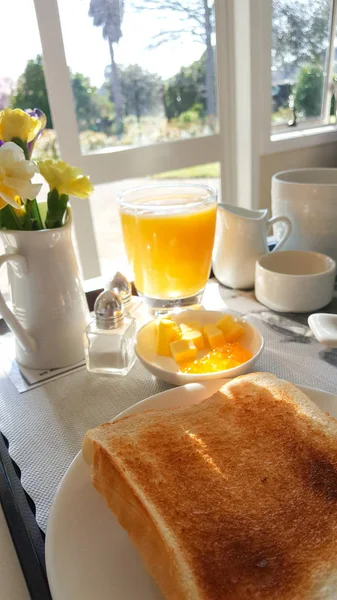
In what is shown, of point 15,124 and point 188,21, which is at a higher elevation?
point 188,21

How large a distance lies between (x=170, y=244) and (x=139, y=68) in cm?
135

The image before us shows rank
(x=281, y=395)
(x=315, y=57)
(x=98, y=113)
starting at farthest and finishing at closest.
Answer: (x=315, y=57), (x=98, y=113), (x=281, y=395)

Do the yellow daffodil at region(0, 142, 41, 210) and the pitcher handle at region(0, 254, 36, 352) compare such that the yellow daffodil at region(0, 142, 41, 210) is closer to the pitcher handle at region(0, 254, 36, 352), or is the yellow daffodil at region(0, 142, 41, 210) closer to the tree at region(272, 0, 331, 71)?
the pitcher handle at region(0, 254, 36, 352)

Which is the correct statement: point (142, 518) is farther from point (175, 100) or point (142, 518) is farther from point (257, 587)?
point (175, 100)

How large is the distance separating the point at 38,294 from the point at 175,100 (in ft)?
5.27

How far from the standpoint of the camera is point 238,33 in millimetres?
1928

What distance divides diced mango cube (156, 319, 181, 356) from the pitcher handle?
0.65 ft

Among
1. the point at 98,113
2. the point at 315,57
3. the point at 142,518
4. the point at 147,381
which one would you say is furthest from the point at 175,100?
the point at 142,518

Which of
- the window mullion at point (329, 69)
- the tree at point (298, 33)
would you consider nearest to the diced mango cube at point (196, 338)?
the tree at point (298, 33)

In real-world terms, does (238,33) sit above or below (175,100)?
above

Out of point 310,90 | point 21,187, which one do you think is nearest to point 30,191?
point 21,187

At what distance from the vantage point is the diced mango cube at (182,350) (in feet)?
2.21

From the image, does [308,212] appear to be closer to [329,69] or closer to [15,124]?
[15,124]

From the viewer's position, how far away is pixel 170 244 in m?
0.84
